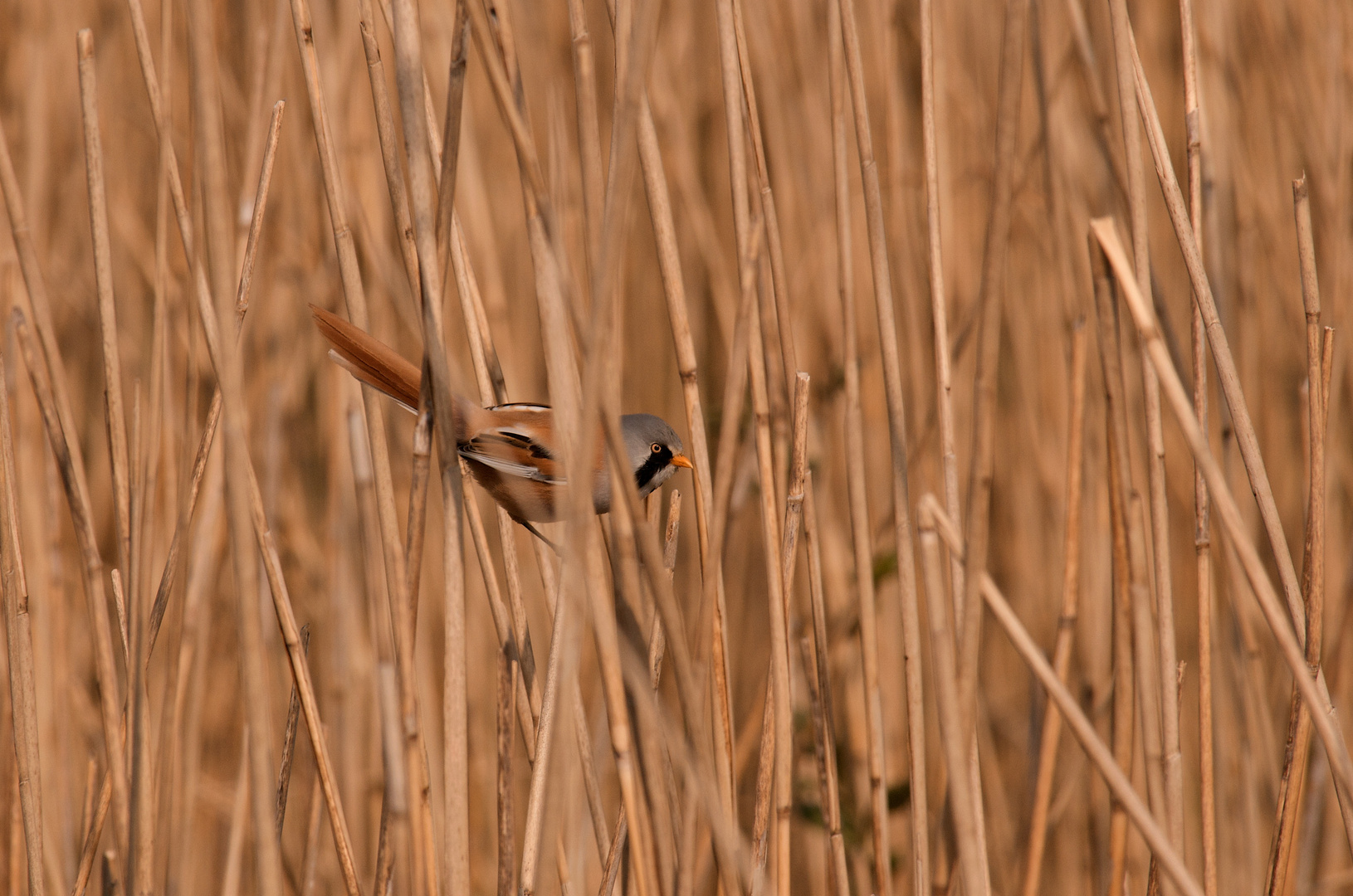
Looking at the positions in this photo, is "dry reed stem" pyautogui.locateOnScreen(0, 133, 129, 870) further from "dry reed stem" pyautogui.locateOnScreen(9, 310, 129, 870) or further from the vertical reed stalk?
the vertical reed stalk

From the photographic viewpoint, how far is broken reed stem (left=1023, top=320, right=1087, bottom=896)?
3.20 ft

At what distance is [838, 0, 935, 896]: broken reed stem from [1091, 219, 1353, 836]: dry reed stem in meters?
0.22

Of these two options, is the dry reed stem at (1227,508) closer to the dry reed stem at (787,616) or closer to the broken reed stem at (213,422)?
the dry reed stem at (787,616)

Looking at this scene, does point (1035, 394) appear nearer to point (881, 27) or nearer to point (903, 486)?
point (881, 27)

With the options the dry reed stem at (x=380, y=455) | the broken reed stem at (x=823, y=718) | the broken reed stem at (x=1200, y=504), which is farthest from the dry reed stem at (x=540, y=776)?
the broken reed stem at (x=1200, y=504)

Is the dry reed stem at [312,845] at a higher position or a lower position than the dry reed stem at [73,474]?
lower

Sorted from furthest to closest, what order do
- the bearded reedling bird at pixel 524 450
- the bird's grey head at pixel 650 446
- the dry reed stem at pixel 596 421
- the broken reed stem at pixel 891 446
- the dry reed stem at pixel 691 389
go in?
the bird's grey head at pixel 650 446 < the bearded reedling bird at pixel 524 450 < the broken reed stem at pixel 891 446 < the dry reed stem at pixel 691 389 < the dry reed stem at pixel 596 421

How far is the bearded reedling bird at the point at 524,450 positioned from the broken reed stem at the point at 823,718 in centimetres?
21

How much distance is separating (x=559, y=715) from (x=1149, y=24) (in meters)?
1.89

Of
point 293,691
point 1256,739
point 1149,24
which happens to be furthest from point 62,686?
point 1149,24

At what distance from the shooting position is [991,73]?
1.93m

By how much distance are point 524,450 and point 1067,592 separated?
2.06 feet

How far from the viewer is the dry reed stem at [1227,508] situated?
0.72m

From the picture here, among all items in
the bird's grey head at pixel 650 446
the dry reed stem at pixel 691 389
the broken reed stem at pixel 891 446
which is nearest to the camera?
the dry reed stem at pixel 691 389
